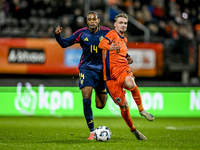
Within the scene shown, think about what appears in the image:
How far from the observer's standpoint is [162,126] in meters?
9.95

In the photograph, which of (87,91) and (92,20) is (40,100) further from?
(92,20)

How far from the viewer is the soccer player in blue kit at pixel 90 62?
23.8 feet

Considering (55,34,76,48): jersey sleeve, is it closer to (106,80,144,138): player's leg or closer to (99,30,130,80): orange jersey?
(99,30,130,80): orange jersey

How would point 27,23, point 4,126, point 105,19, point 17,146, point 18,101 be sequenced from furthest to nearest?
point 105,19, point 27,23, point 18,101, point 4,126, point 17,146

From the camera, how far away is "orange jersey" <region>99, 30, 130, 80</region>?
6.94 metres

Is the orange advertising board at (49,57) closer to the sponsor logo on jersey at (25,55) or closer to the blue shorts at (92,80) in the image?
the sponsor logo on jersey at (25,55)

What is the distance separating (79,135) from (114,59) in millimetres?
1788

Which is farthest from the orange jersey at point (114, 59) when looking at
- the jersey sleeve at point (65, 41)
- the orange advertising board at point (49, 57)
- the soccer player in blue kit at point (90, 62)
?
the orange advertising board at point (49, 57)

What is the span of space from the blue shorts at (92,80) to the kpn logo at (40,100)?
444 centimetres

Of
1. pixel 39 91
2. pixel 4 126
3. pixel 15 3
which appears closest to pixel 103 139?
pixel 4 126

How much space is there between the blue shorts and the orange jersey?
0.35 metres

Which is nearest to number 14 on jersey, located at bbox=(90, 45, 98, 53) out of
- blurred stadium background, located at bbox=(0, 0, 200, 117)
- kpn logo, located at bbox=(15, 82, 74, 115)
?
kpn logo, located at bbox=(15, 82, 74, 115)

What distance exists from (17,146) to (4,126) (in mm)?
3272

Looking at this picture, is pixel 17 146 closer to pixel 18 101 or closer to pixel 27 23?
pixel 18 101
